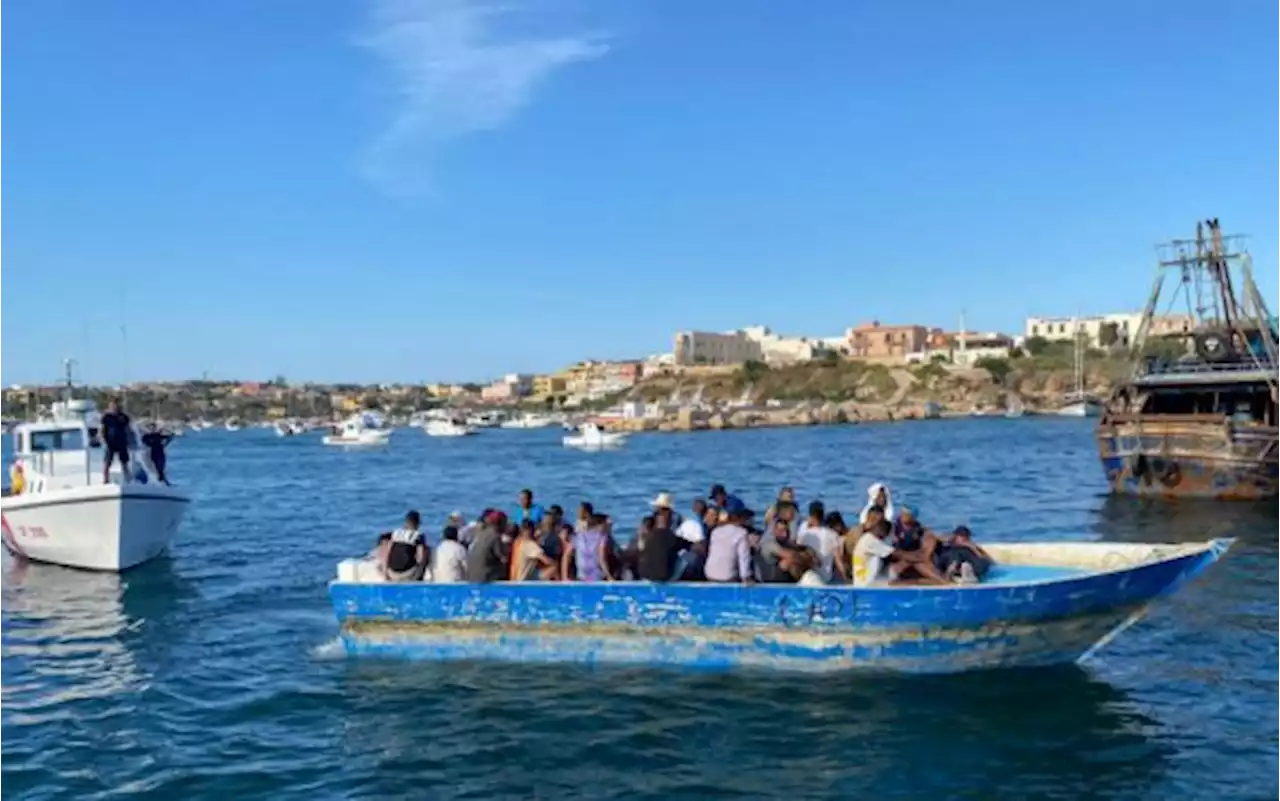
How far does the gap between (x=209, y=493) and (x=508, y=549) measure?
41242 millimetres

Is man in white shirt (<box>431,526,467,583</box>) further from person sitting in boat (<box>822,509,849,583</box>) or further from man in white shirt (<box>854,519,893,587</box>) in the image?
man in white shirt (<box>854,519,893,587</box>)

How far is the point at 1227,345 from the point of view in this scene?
41.4 meters

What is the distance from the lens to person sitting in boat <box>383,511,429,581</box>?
15.9 metres

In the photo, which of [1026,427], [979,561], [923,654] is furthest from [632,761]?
[1026,427]

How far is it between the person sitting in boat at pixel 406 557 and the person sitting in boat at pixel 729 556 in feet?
13.7

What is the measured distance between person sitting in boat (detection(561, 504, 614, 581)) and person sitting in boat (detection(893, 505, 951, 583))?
12.1 feet

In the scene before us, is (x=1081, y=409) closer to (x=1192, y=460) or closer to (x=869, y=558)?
(x=1192, y=460)

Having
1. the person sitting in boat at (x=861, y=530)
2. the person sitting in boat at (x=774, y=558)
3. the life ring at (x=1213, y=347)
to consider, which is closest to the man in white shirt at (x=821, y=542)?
the person sitting in boat at (x=861, y=530)

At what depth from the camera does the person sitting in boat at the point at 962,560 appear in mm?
14312

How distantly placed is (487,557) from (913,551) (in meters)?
5.58

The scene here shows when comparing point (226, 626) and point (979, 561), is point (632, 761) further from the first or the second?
point (226, 626)

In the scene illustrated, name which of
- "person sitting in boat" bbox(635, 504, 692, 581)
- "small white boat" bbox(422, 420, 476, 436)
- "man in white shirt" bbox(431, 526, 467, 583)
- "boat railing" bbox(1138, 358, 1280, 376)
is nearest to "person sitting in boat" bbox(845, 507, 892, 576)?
"person sitting in boat" bbox(635, 504, 692, 581)

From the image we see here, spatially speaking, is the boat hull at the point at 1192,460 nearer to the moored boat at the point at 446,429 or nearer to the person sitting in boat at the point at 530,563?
the person sitting in boat at the point at 530,563

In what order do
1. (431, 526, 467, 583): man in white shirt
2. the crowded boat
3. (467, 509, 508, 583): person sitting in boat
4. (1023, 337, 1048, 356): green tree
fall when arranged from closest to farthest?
1. the crowded boat
2. (467, 509, 508, 583): person sitting in boat
3. (431, 526, 467, 583): man in white shirt
4. (1023, 337, 1048, 356): green tree
